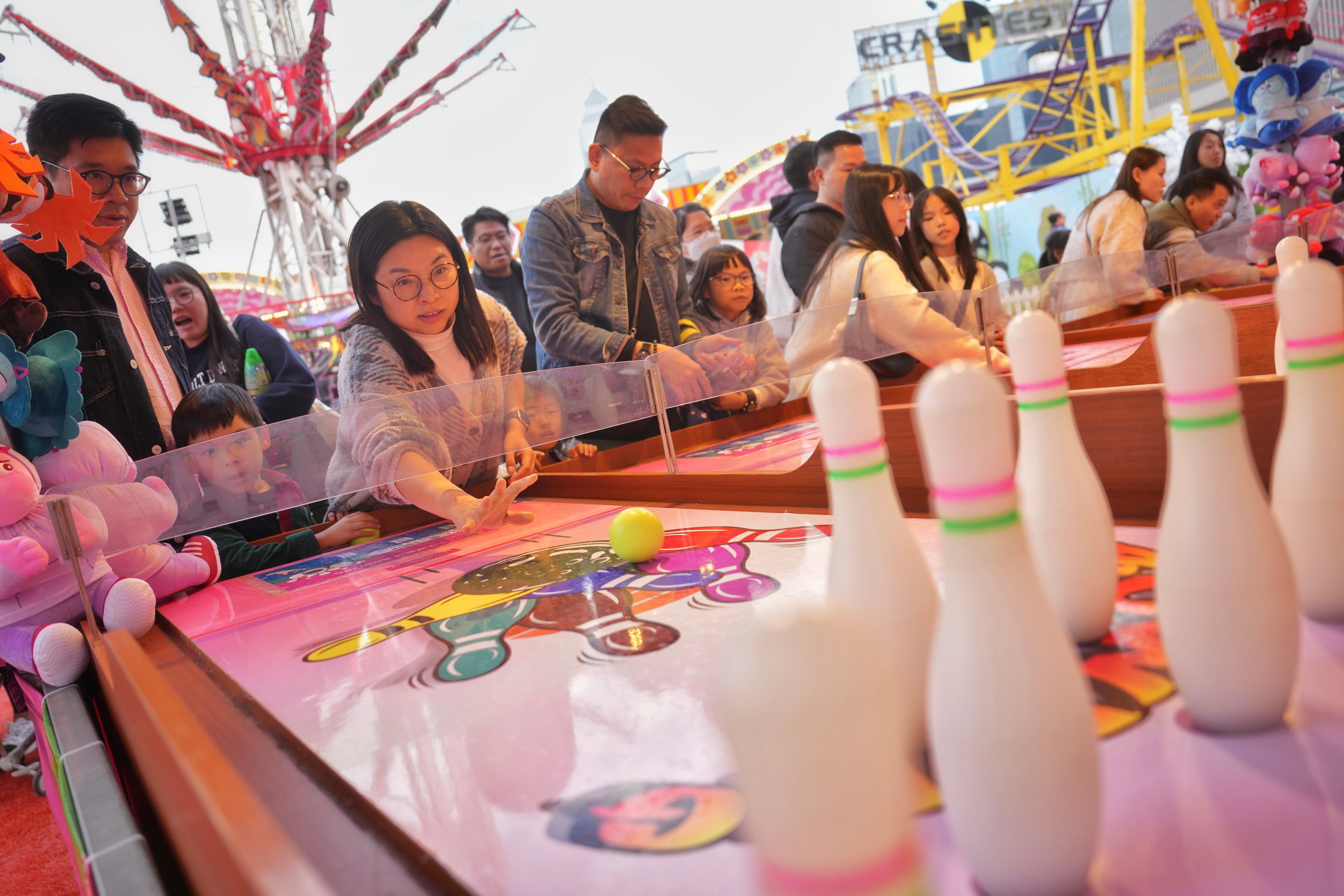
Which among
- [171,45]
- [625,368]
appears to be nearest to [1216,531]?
[625,368]

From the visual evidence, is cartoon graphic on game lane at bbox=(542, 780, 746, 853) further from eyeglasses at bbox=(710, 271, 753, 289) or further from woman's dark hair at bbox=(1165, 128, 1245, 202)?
woman's dark hair at bbox=(1165, 128, 1245, 202)

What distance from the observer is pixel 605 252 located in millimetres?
2852

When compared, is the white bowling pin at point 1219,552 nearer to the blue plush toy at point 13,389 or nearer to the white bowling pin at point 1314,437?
the white bowling pin at point 1314,437

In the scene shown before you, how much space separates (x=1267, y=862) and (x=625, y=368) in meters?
1.81

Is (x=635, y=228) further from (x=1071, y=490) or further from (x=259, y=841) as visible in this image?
(x=259, y=841)

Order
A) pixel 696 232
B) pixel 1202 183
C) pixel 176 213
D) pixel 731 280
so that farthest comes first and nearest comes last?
pixel 176 213 < pixel 696 232 < pixel 1202 183 < pixel 731 280

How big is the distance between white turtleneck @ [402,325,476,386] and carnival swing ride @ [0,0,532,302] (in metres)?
5.40

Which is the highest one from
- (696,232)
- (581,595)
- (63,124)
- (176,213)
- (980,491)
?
(176,213)

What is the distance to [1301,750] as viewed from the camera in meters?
0.56

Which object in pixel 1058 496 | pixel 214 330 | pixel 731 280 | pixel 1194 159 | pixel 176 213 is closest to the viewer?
pixel 1058 496

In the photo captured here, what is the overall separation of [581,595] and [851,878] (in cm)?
93

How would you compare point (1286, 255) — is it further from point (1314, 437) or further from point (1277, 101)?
point (1277, 101)

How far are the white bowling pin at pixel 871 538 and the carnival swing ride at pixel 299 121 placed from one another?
280 inches

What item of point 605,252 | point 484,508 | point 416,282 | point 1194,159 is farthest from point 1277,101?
point 484,508
